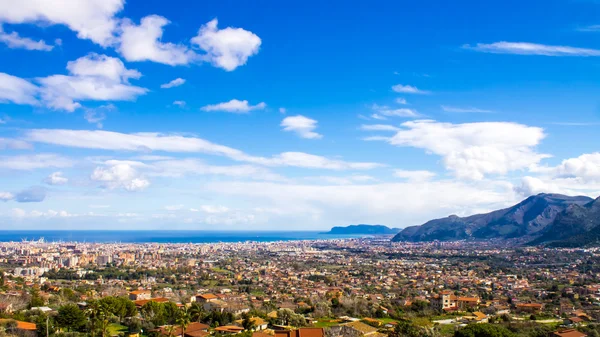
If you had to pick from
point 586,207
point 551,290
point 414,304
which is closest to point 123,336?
point 414,304

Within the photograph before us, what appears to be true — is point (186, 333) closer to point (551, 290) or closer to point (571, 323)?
point (571, 323)

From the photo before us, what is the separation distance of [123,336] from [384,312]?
18674 millimetres

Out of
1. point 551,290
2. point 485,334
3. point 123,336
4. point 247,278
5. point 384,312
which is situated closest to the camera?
point 485,334

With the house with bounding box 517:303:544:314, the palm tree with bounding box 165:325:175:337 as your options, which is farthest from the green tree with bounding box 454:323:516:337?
the house with bounding box 517:303:544:314

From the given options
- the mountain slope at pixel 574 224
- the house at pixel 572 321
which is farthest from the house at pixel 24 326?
the mountain slope at pixel 574 224

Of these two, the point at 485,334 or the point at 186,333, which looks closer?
the point at 485,334

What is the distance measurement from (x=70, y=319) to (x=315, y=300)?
68.9 ft

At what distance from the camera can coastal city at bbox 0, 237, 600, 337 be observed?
91.1ft

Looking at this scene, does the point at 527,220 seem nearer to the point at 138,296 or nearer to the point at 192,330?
the point at 138,296

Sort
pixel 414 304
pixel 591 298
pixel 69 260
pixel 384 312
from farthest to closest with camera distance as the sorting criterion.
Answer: pixel 69 260 < pixel 591 298 < pixel 414 304 < pixel 384 312

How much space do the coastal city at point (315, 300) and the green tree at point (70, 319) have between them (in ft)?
0.17

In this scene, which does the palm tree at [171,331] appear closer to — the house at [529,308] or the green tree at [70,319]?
the green tree at [70,319]

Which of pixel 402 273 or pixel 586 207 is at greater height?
pixel 586 207

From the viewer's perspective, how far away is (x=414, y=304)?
→ 40.6 m
